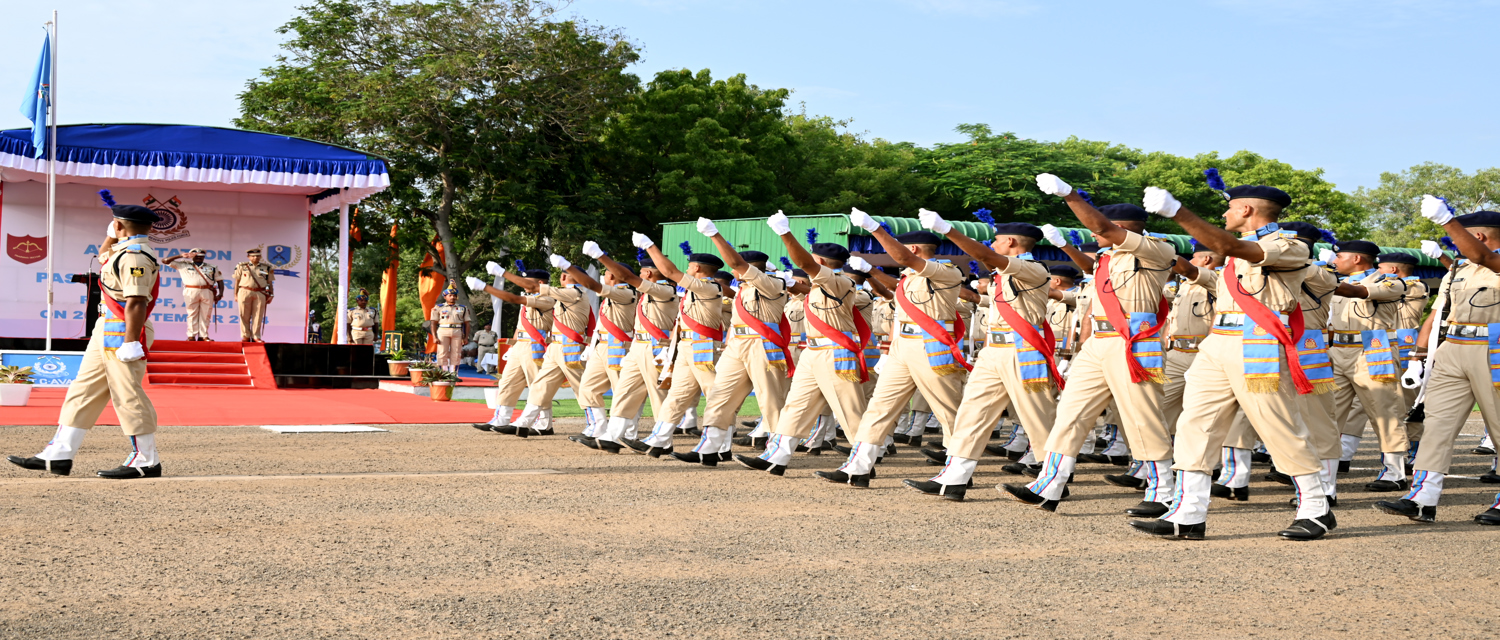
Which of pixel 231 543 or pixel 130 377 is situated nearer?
pixel 231 543

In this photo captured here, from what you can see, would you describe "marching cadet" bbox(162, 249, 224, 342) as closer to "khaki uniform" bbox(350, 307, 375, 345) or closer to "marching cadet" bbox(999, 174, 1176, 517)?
"khaki uniform" bbox(350, 307, 375, 345)

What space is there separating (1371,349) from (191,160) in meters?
16.7

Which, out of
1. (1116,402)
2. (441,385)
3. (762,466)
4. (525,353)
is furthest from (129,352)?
(441,385)

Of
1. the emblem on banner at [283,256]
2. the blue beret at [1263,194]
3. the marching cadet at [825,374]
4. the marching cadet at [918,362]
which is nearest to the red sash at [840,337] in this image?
the marching cadet at [825,374]

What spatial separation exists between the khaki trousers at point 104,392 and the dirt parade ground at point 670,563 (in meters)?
0.36

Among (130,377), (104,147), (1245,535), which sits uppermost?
(104,147)

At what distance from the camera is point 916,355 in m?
7.35

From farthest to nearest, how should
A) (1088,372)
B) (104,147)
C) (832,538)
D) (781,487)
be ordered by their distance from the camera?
(104,147), (781,487), (1088,372), (832,538)

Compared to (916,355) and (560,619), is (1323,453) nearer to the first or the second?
(916,355)

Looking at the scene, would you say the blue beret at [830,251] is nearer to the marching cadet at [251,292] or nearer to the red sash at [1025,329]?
the red sash at [1025,329]

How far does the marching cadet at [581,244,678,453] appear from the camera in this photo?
952 centimetres

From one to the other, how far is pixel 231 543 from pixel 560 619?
1.93 m

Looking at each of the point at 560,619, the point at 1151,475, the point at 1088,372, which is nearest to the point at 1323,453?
the point at 1151,475

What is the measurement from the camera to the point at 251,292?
19.1m
